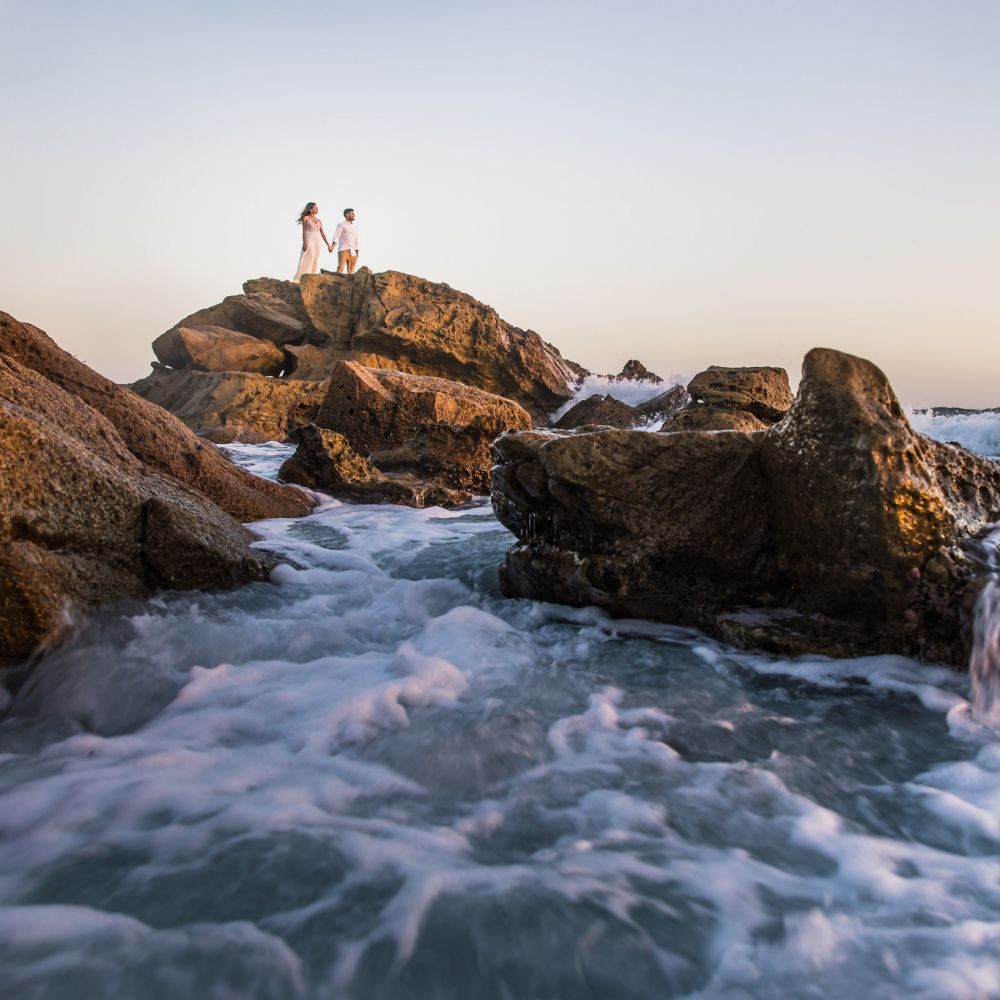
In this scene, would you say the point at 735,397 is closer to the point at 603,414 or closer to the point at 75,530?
the point at 603,414

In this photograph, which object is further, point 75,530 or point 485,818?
point 75,530

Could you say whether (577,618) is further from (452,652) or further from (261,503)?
(261,503)

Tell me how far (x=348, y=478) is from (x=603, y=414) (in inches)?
397

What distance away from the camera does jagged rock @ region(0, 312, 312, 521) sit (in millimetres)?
5285

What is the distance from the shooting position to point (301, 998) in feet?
4.81

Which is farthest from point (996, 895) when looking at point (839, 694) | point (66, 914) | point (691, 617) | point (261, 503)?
point (261, 503)

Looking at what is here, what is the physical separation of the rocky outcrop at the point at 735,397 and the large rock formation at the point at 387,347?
30.1 ft

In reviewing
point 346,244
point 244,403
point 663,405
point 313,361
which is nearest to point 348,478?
point 244,403

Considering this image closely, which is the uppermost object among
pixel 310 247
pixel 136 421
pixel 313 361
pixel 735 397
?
pixel 310 247

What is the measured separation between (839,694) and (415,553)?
122 inches

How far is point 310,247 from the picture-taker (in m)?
22.1

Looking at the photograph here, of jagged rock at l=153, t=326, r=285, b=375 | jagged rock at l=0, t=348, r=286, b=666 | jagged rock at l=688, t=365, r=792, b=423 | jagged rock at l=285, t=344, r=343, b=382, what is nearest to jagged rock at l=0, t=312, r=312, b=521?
jagged rock at l=0, t=348, r=286, b=666

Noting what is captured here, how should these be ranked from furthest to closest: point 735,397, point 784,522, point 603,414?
point 603,414 < point 735,397 < point 784,522

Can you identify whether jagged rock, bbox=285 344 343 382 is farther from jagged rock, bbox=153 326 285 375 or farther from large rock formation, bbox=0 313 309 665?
large rock formation, bbox=0 313 309 665
